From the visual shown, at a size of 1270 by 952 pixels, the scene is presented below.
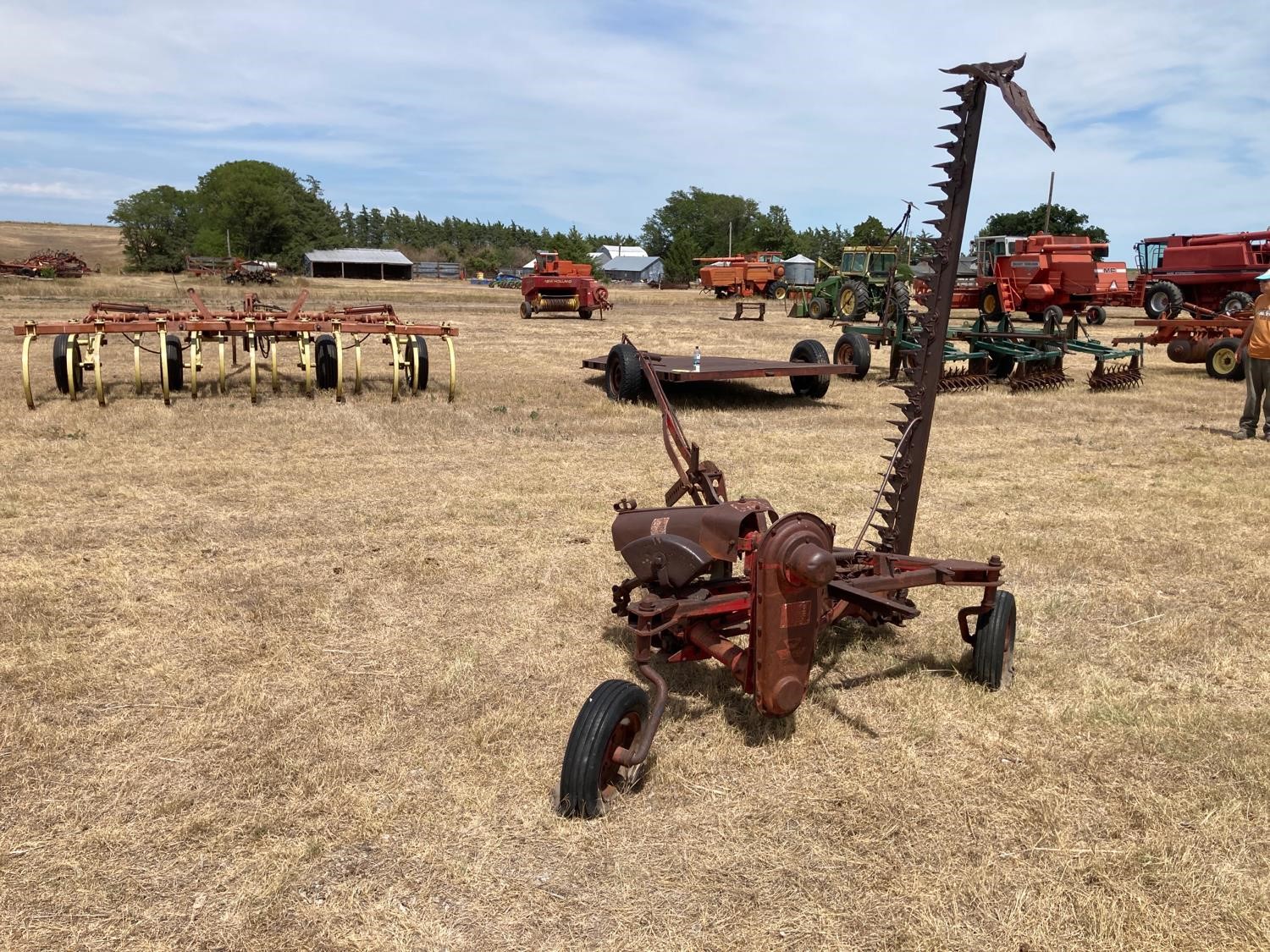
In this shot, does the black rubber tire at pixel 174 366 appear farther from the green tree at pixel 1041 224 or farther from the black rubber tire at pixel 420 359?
the green tree at pixel 1041 224

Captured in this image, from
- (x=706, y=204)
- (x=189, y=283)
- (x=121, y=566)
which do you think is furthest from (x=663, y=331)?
(x=706, y=204)

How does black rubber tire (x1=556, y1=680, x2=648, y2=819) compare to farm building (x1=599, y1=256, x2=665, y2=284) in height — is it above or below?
below

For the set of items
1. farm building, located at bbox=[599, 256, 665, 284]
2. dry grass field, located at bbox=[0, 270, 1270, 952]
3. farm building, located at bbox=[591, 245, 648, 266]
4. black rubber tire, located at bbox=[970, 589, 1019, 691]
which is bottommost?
dry grass field, located at bbox=[0, 270, 1270, 952]

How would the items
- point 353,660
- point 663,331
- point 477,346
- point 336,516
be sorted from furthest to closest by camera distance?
point 663,331
point 477,346
point 336,516
point 353,660

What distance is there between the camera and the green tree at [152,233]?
6109 centimetres

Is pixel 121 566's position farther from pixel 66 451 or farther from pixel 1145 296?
pixel 1145 296

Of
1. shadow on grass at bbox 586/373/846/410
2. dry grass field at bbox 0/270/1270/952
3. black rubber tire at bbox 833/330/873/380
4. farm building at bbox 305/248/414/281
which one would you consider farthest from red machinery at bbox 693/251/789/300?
farm building at bbox 305/248/414/281

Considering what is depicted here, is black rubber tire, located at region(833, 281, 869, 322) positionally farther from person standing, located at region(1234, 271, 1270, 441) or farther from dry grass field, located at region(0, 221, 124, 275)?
dry grass field, located at region(0, 221, 124, 275)

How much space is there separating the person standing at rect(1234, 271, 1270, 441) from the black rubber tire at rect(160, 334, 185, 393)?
A: 36.0ft

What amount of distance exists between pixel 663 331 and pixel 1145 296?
38.9 ft

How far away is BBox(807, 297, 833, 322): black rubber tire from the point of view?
25250 millimetres

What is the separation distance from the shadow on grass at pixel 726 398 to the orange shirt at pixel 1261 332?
4088 mm

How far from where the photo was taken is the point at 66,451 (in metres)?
7.62

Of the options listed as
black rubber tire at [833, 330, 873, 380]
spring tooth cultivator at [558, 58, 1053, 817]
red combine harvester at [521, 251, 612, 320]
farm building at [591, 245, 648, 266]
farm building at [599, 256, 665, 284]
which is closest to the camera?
spring tooth cultivator at [558, 58, 1053, 817]
